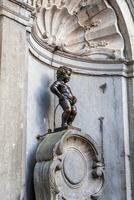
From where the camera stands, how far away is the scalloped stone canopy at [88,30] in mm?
6926

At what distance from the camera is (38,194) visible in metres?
5.44

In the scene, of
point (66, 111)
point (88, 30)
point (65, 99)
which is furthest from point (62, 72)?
point (88, 30)

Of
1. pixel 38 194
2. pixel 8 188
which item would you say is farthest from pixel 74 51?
pixel 8 188

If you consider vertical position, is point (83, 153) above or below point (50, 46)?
below

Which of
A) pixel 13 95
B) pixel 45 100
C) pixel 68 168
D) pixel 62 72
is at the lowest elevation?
pixel 68 168

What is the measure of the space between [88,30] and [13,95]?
2.64 m

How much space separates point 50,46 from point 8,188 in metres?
2.54

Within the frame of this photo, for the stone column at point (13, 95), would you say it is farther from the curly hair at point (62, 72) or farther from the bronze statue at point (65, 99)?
the curly hair at point (62, 72)

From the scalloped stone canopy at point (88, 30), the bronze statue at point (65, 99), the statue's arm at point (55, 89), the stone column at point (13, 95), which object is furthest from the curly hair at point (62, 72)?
the stone column at point (13, 95)

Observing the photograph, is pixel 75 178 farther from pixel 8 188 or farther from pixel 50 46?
pixel 50 46

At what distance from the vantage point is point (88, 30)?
7250 millimetres

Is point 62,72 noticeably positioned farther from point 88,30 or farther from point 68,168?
point 88,30

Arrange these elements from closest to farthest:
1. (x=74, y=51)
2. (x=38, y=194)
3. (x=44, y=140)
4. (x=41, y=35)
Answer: (x=38, y=194) → (x=44, y=140) → (x=41, y=35) → (x=74, y=51)

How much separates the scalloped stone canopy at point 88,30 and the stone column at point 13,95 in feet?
5.08
